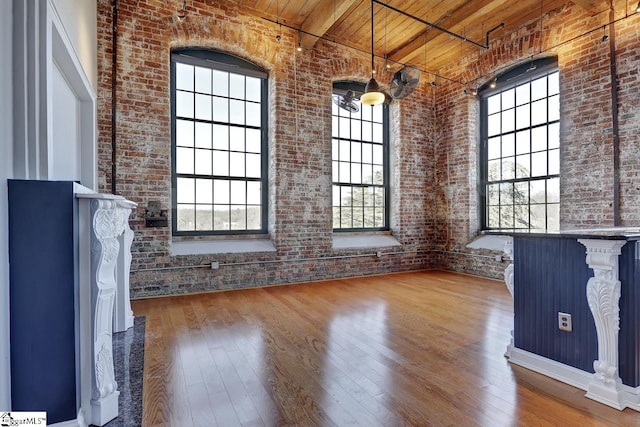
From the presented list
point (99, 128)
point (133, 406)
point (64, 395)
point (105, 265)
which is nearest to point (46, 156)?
point (105, 265)

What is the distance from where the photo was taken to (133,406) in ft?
6.42

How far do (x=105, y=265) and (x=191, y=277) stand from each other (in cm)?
307

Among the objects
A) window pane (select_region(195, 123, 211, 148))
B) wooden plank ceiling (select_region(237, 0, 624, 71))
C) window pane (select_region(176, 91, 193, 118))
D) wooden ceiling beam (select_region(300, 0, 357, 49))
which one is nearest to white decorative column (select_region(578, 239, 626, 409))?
wooden plank ceiling (select_region(237, 0, 624, 71))

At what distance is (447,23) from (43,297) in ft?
19.8

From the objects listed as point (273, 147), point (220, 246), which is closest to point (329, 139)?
point (273, 147)

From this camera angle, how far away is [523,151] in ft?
18.4

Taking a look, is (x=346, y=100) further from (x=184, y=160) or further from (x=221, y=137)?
(x=184, y=160)

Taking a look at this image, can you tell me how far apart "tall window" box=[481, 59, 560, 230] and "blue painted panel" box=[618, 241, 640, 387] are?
140 inches

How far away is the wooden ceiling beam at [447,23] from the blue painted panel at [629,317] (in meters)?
4.06

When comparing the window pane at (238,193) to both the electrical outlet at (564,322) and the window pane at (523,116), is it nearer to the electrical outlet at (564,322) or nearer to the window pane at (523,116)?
the electrical outlet at (564,322)

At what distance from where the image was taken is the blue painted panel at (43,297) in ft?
5.16

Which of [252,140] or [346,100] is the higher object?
[346,100]

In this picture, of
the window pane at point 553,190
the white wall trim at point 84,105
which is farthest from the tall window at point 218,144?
the window pane at point 553,190

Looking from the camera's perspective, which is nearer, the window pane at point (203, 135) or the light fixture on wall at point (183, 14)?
the light fixture on wall at point (183, 14)
